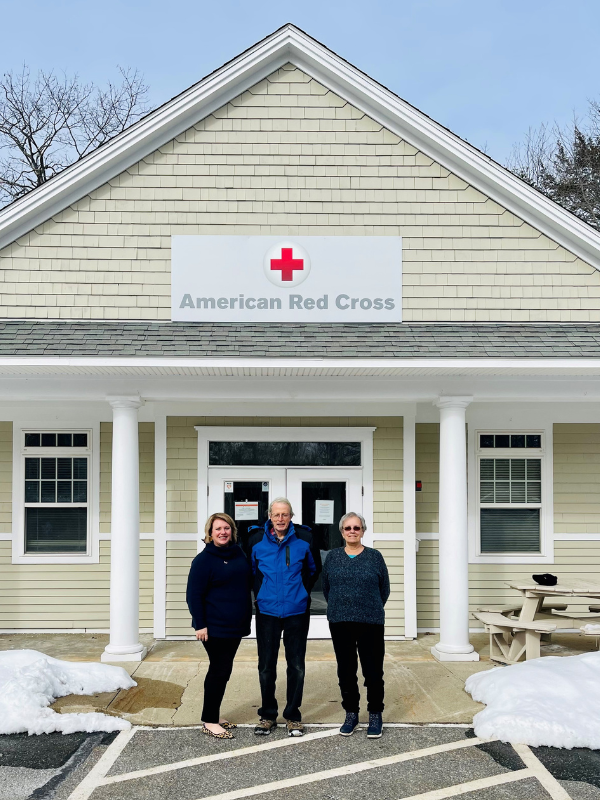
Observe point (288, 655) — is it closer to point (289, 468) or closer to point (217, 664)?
point (217, 664)

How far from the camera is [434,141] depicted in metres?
9.12

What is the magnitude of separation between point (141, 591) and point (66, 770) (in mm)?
4271

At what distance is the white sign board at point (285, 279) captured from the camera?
9008 millimetres

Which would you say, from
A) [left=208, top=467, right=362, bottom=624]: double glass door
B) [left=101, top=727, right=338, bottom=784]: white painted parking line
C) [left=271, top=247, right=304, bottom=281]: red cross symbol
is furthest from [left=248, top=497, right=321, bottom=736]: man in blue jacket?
[left=271, top=247, right=304, bottom=281]: red cross symbol

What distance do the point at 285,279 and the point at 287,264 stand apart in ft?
0.57

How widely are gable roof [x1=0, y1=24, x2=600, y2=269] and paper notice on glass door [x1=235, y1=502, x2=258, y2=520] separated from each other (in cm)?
400

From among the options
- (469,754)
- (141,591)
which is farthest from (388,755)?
(141,591)

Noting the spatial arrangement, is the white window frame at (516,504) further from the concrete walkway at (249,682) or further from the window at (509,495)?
the concrete walkway at (249,682)

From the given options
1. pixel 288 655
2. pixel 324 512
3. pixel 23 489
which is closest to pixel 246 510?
pixel 324 512

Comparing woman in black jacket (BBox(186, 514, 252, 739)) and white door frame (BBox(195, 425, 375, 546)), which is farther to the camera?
white door frame (BBox(195, 425, 375, 546))

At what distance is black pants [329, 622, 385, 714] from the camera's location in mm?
5988

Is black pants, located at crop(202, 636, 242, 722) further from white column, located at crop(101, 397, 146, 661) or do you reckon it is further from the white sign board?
the white sign board

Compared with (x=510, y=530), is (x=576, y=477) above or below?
above

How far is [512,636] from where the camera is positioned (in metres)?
8.69
